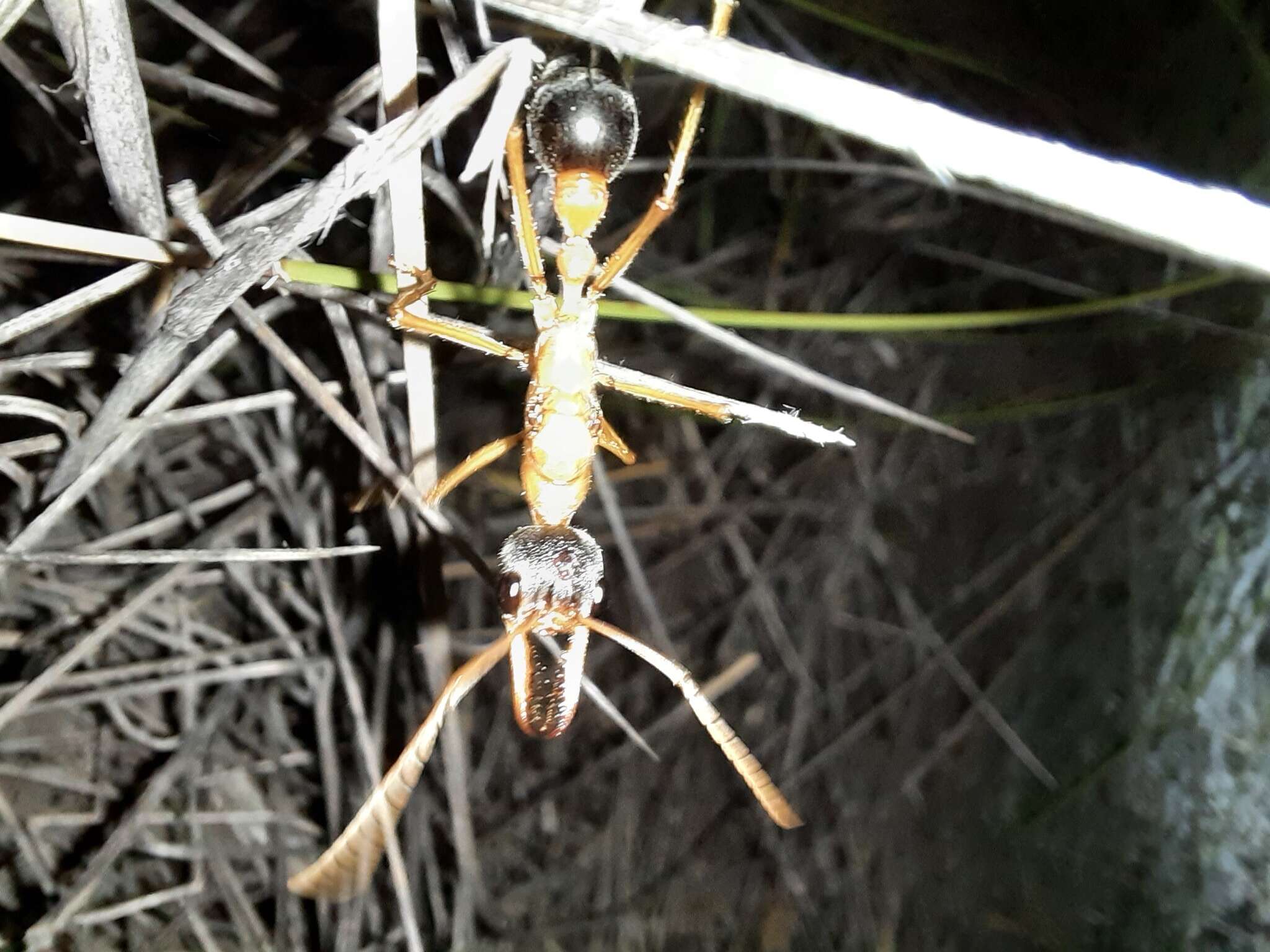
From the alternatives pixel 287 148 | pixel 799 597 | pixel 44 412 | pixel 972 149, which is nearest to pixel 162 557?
pixel 44 412

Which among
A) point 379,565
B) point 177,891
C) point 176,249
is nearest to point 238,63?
point 176,249

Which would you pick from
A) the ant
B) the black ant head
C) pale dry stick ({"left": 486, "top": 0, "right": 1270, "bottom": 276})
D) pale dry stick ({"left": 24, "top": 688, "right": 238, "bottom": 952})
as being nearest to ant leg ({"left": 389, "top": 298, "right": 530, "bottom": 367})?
the ant

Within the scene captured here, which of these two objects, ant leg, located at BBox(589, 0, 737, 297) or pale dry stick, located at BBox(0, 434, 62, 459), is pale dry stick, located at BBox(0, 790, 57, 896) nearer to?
pale dry stick, located at BBox(0, 434, 62, 459)

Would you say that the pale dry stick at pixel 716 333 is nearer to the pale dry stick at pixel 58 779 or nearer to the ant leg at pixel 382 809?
the ant leg at pixel 382 809

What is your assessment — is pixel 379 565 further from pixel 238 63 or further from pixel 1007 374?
pixel 1007 374

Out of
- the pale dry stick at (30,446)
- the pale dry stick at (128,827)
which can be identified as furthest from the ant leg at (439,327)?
the pale dry stick at (128,827)
